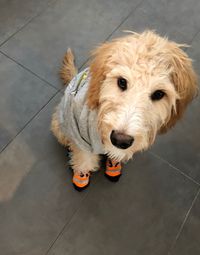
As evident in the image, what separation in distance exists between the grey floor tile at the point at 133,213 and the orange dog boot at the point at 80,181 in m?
0.07

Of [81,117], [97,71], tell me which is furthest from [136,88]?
[81,117]

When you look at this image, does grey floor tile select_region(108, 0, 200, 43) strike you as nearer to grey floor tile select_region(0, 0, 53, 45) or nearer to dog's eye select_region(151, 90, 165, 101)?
grey floor tile select_region(0, 0, 53, 45)

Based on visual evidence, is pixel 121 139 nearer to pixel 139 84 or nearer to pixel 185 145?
pixel 139 84

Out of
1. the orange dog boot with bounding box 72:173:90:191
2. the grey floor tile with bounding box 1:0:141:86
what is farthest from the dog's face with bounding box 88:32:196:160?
the grey floor tile with bounding box 1:0:141:86

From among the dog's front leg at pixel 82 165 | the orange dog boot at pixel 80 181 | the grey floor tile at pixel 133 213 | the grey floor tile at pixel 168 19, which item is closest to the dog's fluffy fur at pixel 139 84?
the dog's front leg at pixel 82 165

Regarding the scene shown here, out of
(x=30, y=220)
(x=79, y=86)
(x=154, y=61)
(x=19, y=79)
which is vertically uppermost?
(x=154, y=61)

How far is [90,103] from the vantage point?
1.35 metres

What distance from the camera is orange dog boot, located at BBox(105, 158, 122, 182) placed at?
1.91 meters

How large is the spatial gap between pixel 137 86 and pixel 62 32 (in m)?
1.45

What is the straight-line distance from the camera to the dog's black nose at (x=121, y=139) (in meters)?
1.16

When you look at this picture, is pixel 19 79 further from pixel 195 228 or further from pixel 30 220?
pixel 195 228

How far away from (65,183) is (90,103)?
76 cm

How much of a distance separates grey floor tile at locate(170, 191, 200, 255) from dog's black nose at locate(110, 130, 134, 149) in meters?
0.98

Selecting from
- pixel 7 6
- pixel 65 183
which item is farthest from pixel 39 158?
pixel 7 6
